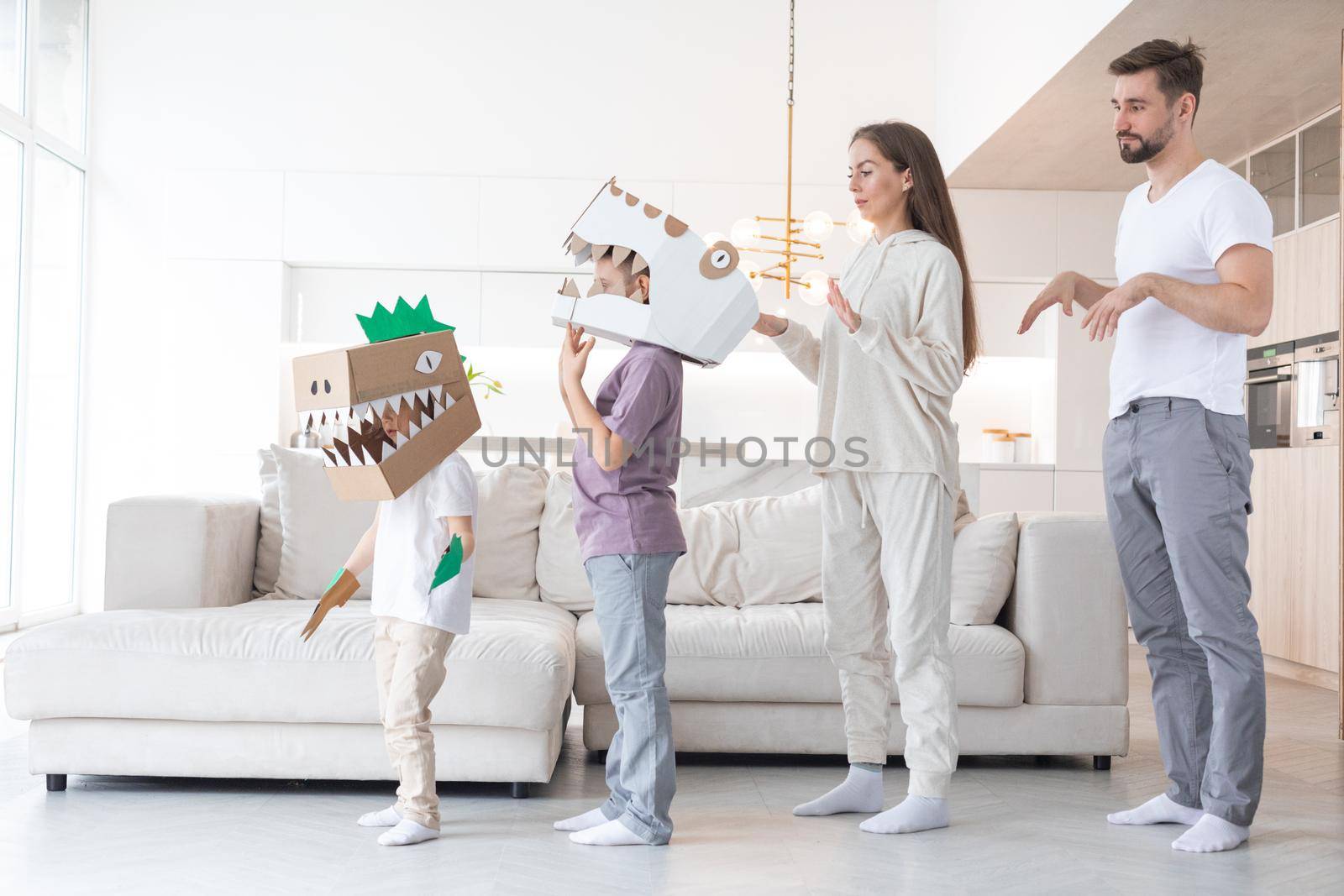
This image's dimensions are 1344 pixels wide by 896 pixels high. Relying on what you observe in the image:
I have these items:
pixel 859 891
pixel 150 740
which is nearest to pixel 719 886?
pixel 859 891

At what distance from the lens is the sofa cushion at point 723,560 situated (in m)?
3.31

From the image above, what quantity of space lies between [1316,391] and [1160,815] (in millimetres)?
2972

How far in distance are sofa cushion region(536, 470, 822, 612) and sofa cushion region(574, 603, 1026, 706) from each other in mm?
399

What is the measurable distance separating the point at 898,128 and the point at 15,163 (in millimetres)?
5044

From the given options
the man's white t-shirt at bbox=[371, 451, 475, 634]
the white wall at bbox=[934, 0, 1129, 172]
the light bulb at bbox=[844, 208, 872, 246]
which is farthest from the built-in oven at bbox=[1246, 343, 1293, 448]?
the man's white t-shirt at bbox=[371, 451, 475, 634]

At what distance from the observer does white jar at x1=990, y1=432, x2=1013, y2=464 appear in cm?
638

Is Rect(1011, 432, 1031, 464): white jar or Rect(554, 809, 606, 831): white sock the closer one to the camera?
Rect(554, 809, 606, 831): white sock

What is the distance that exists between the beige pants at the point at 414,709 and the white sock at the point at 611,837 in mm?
306

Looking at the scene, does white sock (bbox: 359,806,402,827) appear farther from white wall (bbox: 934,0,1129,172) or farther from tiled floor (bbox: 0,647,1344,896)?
white wall (bbox: 934,0,1129,172)

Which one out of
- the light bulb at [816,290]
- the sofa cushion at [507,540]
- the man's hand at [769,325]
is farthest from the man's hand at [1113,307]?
the light bulb at [816,290]

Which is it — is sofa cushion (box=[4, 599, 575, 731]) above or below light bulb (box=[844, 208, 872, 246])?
below

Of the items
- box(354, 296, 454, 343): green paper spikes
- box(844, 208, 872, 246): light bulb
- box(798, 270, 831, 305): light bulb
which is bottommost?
box(354, 296, 454, 343): green paper spikes

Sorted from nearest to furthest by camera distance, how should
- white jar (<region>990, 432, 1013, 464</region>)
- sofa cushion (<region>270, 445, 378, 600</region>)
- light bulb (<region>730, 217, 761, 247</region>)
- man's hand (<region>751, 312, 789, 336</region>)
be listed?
man's hand (<region>751, 312, 789, 336</region>), sofa cushion (<region>270, 445, 378, 600</region>), light bulb (<region>730, 217, 761, 247</region>), white jar (<region>990, 432, 1013, 464</region>)

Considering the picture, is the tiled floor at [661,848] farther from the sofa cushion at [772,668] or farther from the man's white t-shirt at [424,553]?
the man's white t-shirt at [424,553]
